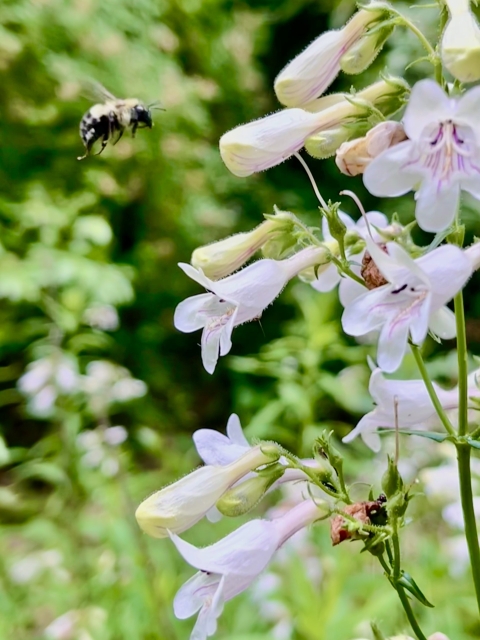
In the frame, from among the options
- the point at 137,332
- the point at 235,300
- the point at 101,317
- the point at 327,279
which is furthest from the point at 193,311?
the point at 137,332

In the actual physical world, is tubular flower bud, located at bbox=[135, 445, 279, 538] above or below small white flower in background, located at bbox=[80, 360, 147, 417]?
below

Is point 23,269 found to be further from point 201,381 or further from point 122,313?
point 201,381

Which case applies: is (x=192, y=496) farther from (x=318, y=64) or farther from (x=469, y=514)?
(x=318, y=64)

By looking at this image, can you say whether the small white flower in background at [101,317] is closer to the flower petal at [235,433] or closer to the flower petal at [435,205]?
the flower petal at [235,433]

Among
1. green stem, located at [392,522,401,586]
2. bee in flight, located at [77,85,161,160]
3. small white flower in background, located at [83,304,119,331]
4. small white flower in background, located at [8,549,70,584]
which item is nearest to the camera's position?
green stem, located at [392,522,401,586]

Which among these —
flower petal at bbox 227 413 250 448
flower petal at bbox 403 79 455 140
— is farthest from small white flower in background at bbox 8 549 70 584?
flower petal at bbox 403 79 455 140

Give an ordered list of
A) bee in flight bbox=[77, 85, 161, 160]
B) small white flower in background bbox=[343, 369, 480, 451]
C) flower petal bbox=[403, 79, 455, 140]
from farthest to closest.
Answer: bee in flight bbox=[77, 85, 161, 160] < small white flower in background bbox=[343, 369, 480, 451] < flower petal bbox=[403, 79, 455, 140]

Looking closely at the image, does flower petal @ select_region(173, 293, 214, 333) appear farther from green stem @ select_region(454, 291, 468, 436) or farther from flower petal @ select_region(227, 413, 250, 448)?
green stem @ select_region(454, 291, 468, 436)
